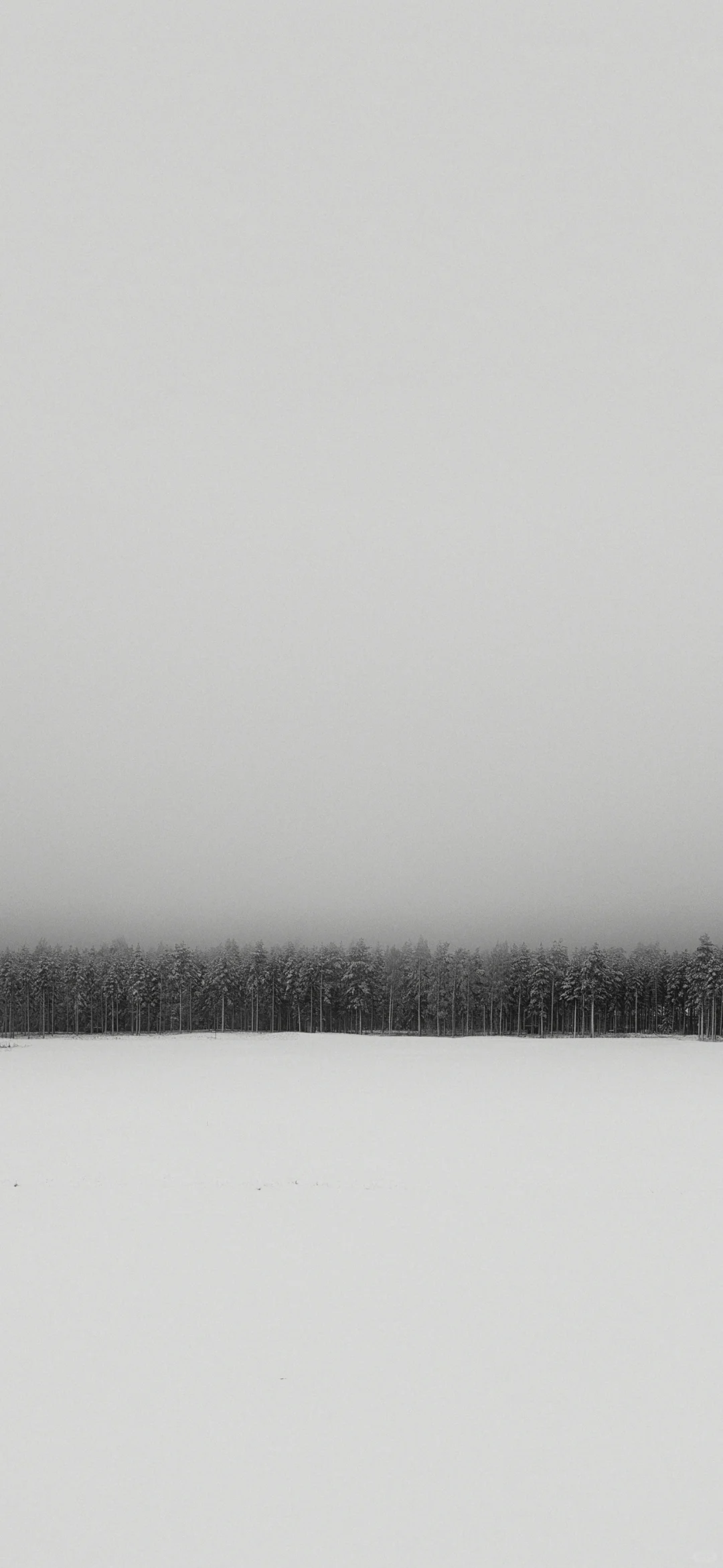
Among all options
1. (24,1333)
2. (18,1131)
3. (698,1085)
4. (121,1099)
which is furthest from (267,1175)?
(698,1085)

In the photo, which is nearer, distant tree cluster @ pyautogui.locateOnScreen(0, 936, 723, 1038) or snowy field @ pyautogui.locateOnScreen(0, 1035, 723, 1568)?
snowy field @ pyautogui.locateOnScreen(0, 1035, 723, 1568)

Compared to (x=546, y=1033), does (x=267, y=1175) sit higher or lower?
higher

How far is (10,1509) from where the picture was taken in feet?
21.1

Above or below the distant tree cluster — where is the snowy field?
above

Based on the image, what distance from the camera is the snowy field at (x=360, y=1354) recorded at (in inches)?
245

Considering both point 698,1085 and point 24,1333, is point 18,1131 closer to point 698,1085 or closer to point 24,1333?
point 24,1333

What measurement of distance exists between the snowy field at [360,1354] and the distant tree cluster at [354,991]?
76517mm

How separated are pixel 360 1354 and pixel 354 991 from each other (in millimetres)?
87671

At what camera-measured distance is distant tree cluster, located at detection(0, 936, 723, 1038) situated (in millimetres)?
94375

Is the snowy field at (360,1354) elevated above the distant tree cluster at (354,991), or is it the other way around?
the snowy field at (360,1354)

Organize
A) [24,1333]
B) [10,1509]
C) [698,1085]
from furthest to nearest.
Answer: [698,1085], [24,1333], [10,1509]

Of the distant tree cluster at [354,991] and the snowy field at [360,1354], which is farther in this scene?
the distant tree cluster at [354,991]

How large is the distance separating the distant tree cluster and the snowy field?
76.5m

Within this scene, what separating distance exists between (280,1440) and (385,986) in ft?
315
